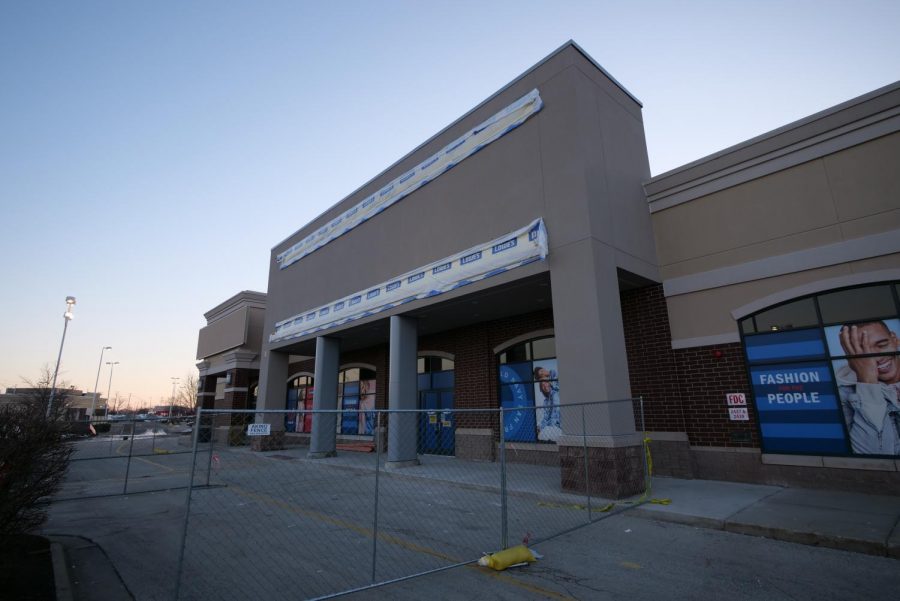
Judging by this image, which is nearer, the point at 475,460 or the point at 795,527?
the point at 795,527

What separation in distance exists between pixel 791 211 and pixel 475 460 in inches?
476

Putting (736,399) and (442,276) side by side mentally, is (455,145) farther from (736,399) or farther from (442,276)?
(736,399)

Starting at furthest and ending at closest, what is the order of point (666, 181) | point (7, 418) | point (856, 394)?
point (666, 181)
point (856, 394)
point (7, 418)

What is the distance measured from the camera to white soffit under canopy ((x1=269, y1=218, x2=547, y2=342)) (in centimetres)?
1177

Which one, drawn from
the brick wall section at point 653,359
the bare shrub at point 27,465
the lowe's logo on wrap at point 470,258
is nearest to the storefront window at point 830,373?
the brick wall section at point 653,359

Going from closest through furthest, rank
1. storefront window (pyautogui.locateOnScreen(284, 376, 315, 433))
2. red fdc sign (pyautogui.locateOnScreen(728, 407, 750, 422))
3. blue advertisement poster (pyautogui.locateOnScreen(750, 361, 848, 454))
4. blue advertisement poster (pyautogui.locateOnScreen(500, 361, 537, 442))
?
blue advertisement poster (pyautogui.locateOnScreen(750, 361, 848, 454)) < red fdc sign (pyautogui.locateOnScreen(728, 407, 750, 422)) < blue advertisement poster (pyautogui.locateOnScreen(500, 361, 537, 442)) < storefront window (pyautogui.locateOnScreen(284, 376, 315, 433))

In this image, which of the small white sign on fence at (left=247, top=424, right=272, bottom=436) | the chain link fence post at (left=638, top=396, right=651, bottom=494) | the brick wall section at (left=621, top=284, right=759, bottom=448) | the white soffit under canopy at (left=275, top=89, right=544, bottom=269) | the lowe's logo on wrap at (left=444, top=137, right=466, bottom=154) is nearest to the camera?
the small white sign on fence at (left=247, top=424, right=272, bottom=436)

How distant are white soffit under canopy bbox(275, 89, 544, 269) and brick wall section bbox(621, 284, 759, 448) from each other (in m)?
6.11

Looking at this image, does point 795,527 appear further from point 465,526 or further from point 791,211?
point 791,211

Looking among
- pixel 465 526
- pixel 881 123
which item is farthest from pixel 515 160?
pixel 465 526

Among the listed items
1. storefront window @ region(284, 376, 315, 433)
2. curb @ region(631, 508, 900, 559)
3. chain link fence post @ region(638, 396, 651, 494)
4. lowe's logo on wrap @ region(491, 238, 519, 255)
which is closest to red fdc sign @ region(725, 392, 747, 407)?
chain link fence post @ region(638, 396, 651, 494)

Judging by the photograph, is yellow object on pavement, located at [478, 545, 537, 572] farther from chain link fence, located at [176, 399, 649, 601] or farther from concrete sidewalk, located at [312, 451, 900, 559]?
concrete sidewalk, located at [312, 451, 900, 559]

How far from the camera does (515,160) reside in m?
13.0

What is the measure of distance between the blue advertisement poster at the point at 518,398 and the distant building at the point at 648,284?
62 millimetres
